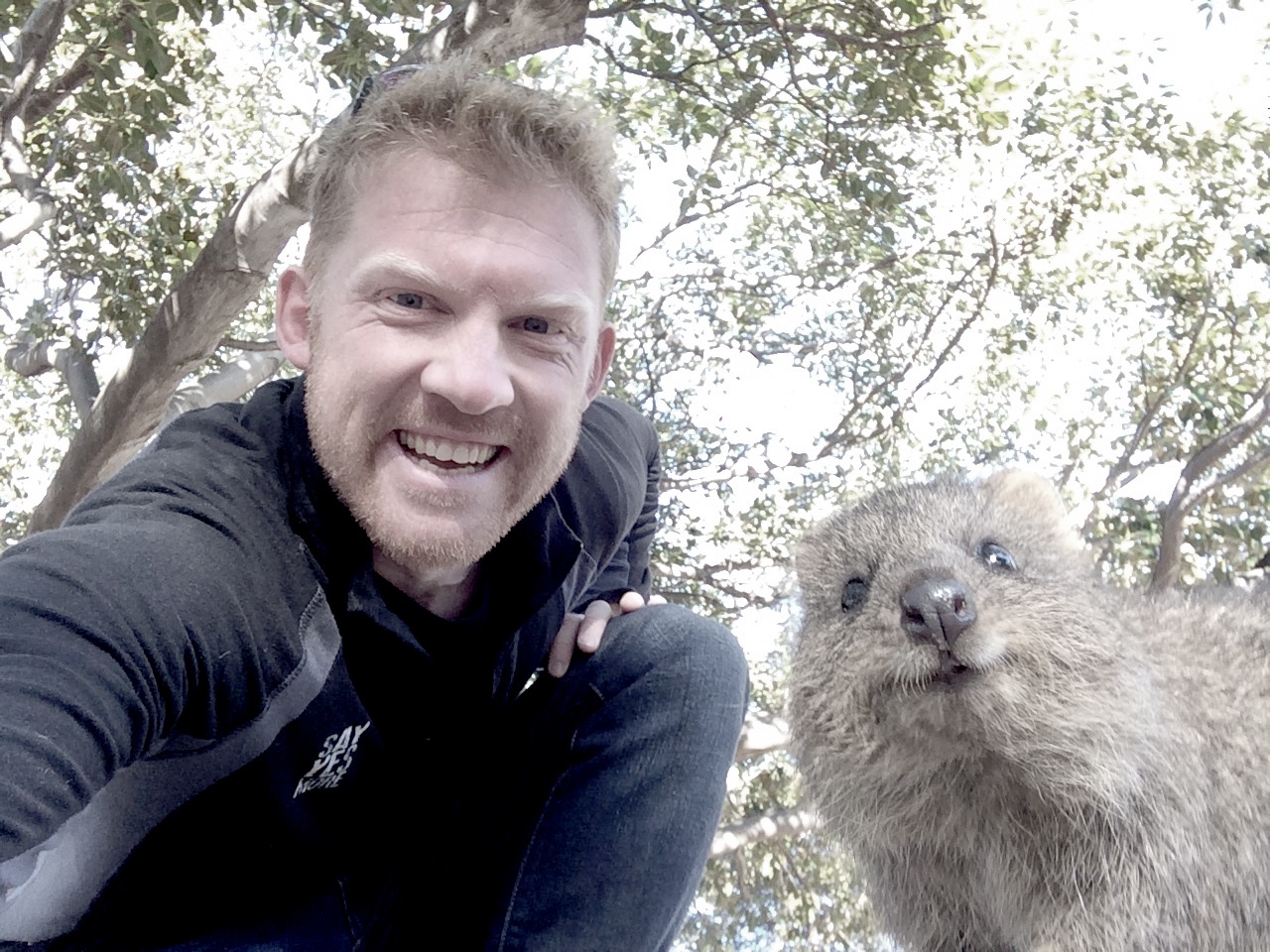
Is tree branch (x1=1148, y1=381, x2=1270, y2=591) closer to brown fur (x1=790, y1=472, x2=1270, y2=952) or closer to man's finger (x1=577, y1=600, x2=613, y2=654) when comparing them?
brown fur (x1=790, y1=472, x2=1270, y2=952)

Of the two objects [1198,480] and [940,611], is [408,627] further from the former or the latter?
[1198,480]

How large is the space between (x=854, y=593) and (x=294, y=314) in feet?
4.48

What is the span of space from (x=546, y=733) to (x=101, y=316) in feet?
15.4

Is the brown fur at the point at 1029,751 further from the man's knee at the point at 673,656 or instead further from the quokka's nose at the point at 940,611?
the man's knee at the point at 673,656

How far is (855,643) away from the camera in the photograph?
2.19 m

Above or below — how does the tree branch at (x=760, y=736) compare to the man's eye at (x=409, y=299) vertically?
below

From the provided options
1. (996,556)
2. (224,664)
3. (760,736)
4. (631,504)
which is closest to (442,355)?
(224,664)

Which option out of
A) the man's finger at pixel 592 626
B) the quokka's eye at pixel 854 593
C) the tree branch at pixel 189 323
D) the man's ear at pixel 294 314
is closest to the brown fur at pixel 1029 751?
the quokka's eye at pixel 854 593

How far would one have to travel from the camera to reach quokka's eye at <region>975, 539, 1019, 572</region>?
2.29 m

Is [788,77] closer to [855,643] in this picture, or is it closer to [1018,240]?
[1018,240]

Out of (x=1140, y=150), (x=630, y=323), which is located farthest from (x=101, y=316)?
(x=1140, y=150)

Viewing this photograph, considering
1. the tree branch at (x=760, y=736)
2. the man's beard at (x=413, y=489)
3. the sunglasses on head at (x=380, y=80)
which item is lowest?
the tree branch at (x=760, y=736)

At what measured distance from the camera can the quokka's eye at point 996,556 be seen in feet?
7.51

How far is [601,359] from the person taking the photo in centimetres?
257
